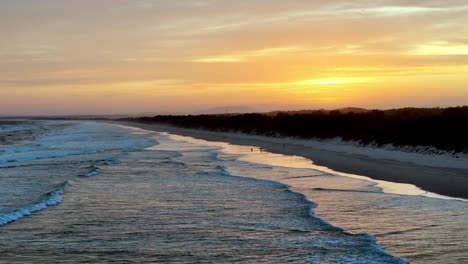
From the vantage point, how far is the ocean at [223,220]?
862 centimetres

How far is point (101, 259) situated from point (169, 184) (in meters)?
9.22

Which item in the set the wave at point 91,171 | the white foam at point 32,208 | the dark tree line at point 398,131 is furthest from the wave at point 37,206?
the dark tree line at point 398,131

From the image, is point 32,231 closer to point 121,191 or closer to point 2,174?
point 121,191

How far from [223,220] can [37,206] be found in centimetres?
489

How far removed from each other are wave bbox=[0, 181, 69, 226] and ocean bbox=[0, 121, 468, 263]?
0.08 ft

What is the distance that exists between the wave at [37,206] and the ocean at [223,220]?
2 cm

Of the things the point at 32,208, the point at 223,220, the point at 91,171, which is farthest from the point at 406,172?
the point at 32,208

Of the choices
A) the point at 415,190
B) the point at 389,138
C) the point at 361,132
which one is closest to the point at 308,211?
the point at 415,190

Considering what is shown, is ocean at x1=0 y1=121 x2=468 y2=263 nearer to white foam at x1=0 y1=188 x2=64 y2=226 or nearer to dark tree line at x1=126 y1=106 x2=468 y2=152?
white foam at x1=0 y1=188 x2=64 y2=226

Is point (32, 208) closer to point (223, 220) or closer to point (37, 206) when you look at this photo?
point (37, 206)

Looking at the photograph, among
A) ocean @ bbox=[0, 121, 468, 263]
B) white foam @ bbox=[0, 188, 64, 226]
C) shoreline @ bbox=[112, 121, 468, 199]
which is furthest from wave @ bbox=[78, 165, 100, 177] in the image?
shoreline @ bbox=[112, 121, 468, 199]

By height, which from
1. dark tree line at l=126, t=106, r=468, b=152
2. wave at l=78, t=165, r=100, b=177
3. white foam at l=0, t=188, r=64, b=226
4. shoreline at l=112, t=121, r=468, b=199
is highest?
dark tree line at l=126, t=106, r=468, b=152

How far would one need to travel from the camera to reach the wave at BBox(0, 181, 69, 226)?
11.7m

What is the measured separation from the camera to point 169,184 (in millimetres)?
17562
